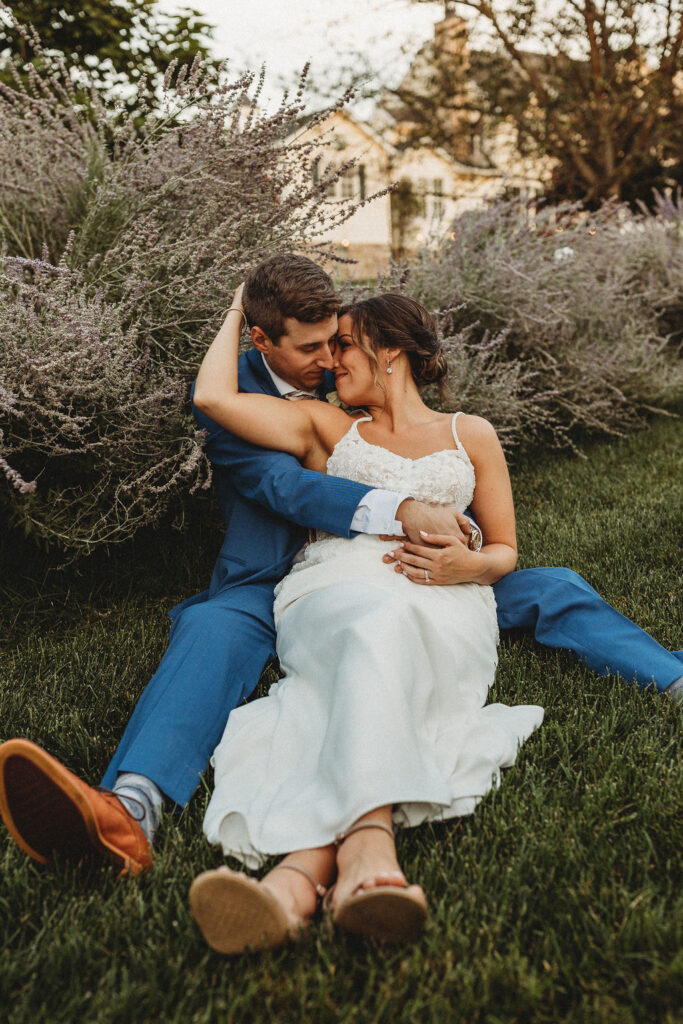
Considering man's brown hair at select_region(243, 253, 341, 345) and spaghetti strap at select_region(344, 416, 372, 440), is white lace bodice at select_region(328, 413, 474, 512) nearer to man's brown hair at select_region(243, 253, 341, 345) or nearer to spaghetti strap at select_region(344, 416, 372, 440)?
spaghetti strap at select_region(344, 416, 372, 440)

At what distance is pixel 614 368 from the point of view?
5680mm

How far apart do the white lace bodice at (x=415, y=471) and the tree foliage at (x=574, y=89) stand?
11072mm

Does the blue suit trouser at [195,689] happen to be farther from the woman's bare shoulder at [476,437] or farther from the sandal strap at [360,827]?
the woman's bare shoulder at [476,437]

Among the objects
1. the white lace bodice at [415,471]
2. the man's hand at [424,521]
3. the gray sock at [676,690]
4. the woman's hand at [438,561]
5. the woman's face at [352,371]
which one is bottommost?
the gray sock at [676,690]

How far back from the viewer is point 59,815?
1.64m

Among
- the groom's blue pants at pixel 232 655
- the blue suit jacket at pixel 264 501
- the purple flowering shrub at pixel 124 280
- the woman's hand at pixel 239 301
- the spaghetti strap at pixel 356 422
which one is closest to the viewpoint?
the groom's blue pants at pixel 232 655

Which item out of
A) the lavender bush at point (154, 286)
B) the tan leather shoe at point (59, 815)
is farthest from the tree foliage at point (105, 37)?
the tan leather shoe at point (59, 815)

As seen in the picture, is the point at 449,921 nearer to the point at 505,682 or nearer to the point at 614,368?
the point at 505,682

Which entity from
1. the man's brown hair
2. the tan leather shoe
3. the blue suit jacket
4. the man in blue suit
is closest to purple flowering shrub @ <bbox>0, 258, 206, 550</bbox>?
the blue suit jacket

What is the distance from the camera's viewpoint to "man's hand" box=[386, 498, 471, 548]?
7.77ft

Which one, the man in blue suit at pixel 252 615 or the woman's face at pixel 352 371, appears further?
the woman's face at pixel 352 371

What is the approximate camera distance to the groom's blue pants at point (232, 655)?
193 centimetres

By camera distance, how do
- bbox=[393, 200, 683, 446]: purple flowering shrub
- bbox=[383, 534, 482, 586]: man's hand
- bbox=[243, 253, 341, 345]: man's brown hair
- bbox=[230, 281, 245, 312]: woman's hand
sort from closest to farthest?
bbox=[383, 534, 482, 586]: man's hand, bbox=[243, 253, 341, 345]: man's brown hair, bbox=[230, 281, 245, 312]: woman's hand, bbox=[393, 200, 683, 446]: purple flowering shrub

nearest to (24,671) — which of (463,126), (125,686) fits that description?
(125,686)
